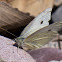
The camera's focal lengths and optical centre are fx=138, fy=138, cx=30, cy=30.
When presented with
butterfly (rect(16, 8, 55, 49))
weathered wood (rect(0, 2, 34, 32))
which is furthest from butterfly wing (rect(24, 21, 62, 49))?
weathered wood (rect(0, 2, 34, 32))

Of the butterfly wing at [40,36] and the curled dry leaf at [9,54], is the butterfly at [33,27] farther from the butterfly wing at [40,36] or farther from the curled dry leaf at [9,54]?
the curled dry leaf at [9,54]

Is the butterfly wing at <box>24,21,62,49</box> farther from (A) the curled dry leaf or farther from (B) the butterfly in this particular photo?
(A) the curled dry leaf

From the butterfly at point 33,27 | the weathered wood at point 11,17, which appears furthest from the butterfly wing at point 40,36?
the weathered wood at point 11,17

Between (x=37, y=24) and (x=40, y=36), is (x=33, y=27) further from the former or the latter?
(x=40, y=36)

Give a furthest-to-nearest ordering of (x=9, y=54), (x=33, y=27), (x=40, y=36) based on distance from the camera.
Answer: (x=40, y=36) < (x=33, y=27) < (x=9, y=54)

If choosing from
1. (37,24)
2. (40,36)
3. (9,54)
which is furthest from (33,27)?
(9,54)
